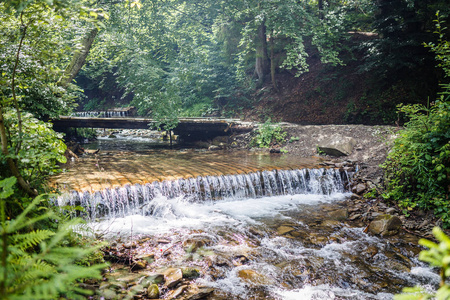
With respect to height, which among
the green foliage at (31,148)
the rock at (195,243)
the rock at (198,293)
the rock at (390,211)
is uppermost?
the green foliage at (31,148)

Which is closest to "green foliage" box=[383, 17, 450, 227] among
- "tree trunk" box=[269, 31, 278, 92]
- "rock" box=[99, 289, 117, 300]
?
"rock" box=[99, 289, 117, 300]

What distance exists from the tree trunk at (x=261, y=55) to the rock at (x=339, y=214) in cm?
1171

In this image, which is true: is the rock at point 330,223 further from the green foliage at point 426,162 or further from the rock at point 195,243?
the rock at point 195,243

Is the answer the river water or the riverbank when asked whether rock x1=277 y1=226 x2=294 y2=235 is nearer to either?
the river water

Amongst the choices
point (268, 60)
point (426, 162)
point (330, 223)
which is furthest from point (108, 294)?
point (268, 60)

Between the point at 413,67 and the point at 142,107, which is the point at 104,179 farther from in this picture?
the point at 413,67

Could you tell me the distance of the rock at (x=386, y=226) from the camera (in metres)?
Result: 5.42

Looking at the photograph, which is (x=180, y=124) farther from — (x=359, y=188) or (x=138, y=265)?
(x=138, y=265)

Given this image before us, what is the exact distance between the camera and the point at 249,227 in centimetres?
573

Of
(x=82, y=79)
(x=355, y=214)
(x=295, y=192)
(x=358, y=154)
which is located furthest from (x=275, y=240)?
(x=82, y=79)

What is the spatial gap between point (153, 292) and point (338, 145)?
8.88m

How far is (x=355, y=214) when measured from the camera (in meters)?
6.37

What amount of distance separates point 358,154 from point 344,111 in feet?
14.8

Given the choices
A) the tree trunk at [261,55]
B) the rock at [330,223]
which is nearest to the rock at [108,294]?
the rock at [330,223]
